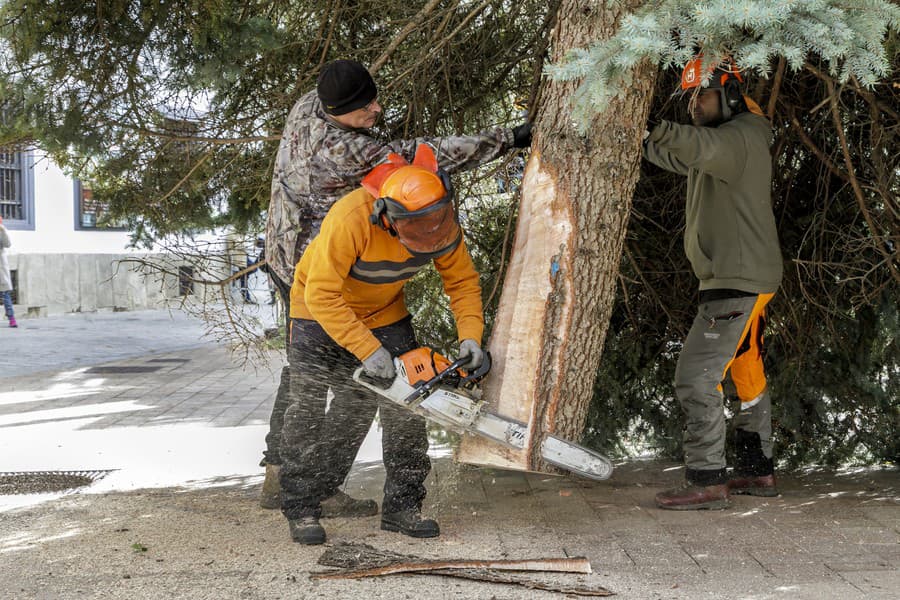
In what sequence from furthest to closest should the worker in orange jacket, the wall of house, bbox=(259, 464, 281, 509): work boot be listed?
1. the wall of house
2. bbox=(259, 464, 281, 509): work boot
3. the worker in orange jacket

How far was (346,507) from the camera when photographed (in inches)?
170

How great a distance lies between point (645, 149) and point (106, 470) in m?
3.64

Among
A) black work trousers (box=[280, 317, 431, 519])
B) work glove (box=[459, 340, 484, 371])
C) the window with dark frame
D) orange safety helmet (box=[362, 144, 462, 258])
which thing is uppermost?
orange safety helmet (box=[362, 144, 462, 258])

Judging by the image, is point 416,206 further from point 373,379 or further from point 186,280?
point 186,280

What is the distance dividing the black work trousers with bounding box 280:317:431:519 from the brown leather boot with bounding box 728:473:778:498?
169 centimetres

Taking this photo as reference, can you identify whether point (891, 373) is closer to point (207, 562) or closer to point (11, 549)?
point (207, 562)

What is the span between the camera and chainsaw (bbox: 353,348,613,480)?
11.6ft

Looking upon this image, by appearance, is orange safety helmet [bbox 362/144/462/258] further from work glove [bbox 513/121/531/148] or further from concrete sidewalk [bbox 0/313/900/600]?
concrete sidewalk [bbox 0/313/900/600]

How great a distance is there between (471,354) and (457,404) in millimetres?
226

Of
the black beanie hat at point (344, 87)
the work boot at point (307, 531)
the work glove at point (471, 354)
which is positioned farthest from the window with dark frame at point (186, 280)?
the work glove at point (471, 354)

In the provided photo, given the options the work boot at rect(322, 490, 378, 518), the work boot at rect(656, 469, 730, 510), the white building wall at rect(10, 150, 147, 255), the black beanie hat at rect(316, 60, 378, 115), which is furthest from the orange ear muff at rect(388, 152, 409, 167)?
the white building wall at rect(10, 150, 147, 255)

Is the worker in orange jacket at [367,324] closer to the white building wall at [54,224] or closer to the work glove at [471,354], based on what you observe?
the work glove at [471,354]

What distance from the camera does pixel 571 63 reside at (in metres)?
2.81

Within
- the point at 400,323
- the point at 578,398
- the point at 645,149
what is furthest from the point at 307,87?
the point at 578,398
